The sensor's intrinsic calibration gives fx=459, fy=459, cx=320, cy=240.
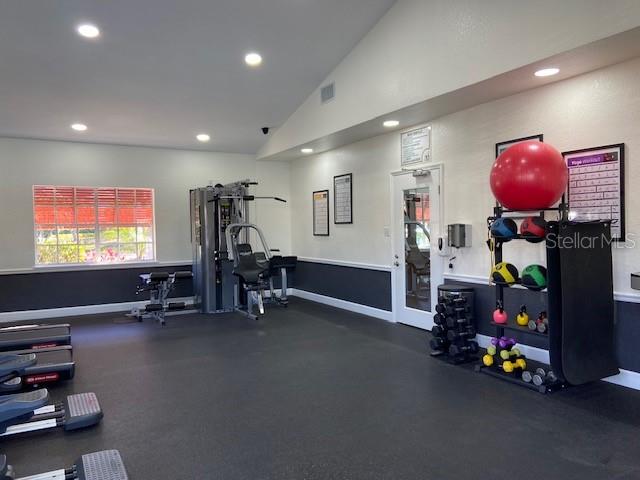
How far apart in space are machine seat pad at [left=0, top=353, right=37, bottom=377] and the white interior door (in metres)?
4.21

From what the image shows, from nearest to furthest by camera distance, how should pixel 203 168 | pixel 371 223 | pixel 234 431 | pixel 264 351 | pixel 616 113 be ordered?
pixel 234 431 < pixel 616 113 < pixel 264 351 < pixel 371 223 < pixel 203 168

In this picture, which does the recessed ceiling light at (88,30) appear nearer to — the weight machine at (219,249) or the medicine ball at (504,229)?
the weight machine at (219,249)

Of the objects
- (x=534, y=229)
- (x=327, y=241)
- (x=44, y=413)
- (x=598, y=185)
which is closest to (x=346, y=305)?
(x=327, y=241)

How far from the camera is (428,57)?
4.64m

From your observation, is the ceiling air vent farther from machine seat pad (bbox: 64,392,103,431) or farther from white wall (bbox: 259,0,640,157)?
machine seat pad (bbox: 64,392,103,431)

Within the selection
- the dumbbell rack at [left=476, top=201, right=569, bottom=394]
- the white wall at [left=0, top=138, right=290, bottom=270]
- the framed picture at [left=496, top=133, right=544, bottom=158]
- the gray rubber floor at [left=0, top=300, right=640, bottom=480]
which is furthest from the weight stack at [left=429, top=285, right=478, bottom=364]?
the white wall at [left=0, top=138, right=290, bottom=270]

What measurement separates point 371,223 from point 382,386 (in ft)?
10.4

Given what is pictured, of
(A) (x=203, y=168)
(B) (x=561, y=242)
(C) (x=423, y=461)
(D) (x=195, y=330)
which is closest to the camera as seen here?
(C) (x=423, y=461)

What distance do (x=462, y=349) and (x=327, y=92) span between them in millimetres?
3821

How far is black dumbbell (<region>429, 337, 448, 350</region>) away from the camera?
4.66m

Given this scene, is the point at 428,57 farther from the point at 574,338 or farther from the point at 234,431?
the point at 234,431

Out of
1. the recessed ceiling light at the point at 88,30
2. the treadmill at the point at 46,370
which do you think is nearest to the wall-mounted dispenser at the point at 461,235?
the treadmill at the point at 46,370

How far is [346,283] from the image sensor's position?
730 cm

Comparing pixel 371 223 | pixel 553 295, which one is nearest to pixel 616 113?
pixel 553 295
